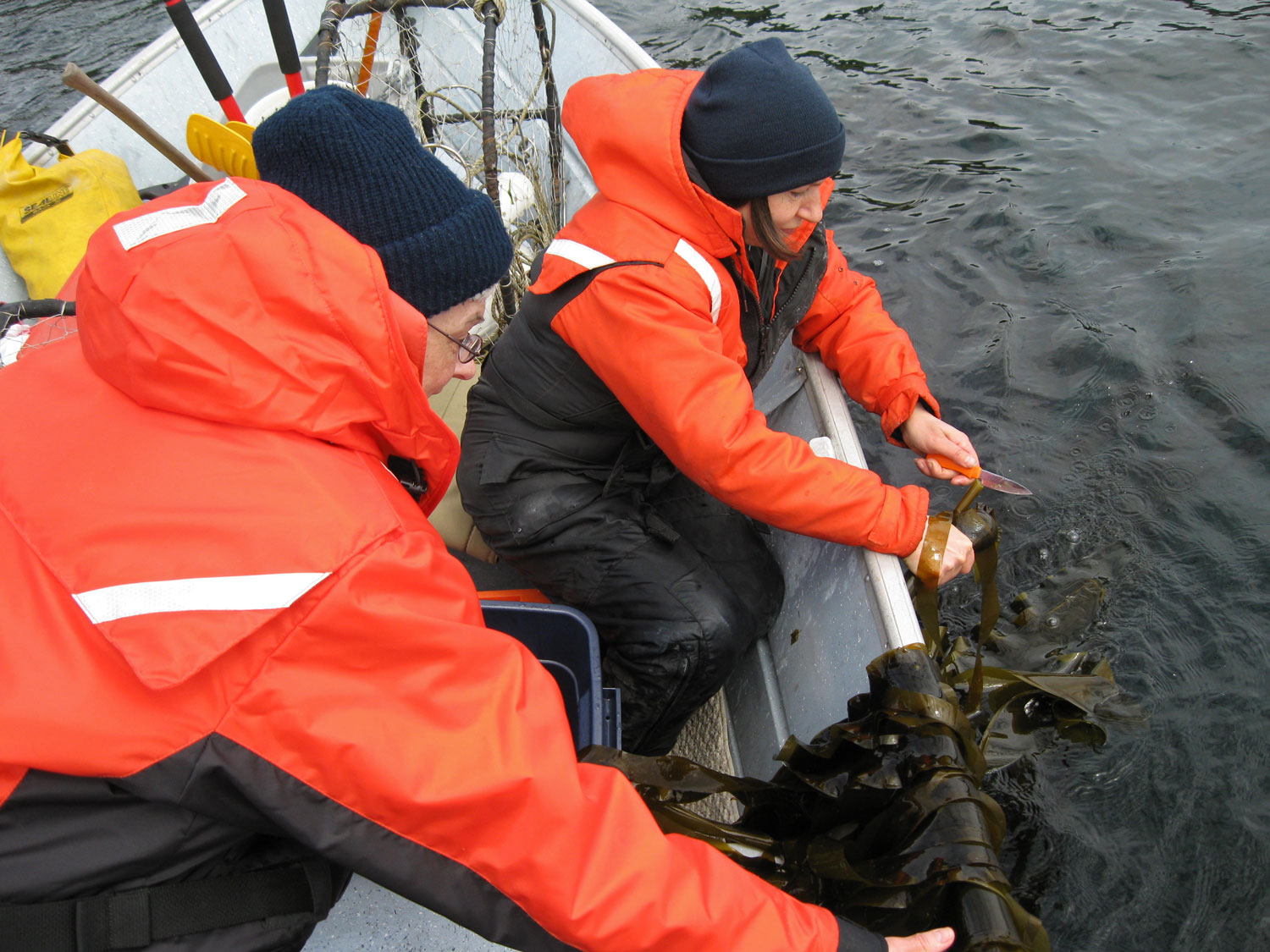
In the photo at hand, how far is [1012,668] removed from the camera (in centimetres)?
269

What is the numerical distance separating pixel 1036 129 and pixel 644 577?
16.4 feet

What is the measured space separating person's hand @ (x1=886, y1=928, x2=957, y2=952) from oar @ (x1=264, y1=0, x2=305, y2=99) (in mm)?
3406

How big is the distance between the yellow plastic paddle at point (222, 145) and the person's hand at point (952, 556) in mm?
2529

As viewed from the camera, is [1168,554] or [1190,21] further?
[1190,21]

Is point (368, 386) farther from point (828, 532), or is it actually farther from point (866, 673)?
point (866, 673)

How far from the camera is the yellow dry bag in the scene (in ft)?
10.8

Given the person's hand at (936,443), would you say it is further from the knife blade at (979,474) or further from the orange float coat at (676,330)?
the orange float coat at (676,330)

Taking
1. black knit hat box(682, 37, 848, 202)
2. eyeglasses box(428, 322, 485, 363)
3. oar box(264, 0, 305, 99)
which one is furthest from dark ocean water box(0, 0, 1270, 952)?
oar box(264, 0, 305, 99)

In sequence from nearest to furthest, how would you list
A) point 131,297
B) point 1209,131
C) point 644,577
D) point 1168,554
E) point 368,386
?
point 131,297, point 368,386, point 644,577, point 1168,554, point 1209,131

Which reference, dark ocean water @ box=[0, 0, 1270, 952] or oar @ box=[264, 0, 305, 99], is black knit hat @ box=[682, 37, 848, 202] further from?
oar @ box=[264, 0, 305, 99]

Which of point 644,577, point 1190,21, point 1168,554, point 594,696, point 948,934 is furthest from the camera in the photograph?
point 1190,21

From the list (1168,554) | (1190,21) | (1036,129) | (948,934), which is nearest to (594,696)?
→ (948,934)

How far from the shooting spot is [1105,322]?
4.23 metres

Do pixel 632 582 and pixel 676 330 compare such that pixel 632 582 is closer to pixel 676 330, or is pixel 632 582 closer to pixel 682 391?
pixel 682 391
